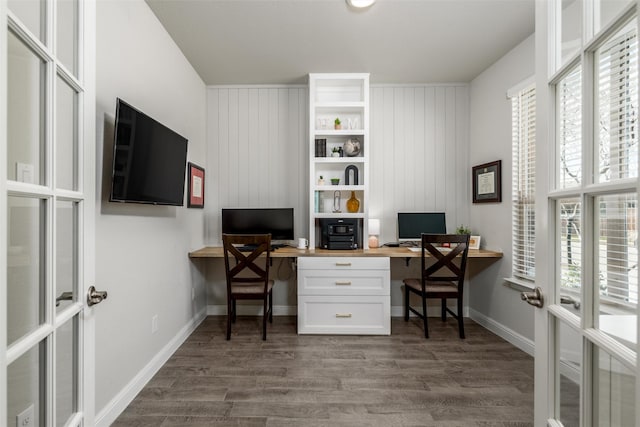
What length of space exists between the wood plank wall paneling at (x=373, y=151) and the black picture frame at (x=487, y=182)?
7.4 inches

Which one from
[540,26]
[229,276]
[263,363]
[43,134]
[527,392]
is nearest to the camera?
[43,134]

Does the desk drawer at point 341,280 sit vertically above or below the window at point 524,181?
below

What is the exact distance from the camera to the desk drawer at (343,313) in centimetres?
283

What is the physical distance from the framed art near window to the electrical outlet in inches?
89.0

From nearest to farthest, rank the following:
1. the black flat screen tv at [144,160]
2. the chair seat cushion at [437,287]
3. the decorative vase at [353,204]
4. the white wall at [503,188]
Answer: the black flat screen tv at [144,160]
the white wall at [503,188]
the chair seat cushion at [437,287]
the decorative vase at [353,204]

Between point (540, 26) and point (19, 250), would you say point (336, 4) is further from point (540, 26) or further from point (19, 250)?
point (19, 250)

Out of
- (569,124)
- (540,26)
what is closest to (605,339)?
(569,124)

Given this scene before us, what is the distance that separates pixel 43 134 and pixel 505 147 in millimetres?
3238

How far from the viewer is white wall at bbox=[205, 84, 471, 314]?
11.2ft

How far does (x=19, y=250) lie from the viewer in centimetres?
72

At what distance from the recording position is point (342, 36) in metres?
2.49

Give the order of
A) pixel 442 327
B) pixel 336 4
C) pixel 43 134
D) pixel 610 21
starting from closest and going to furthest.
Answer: pixel 610 21 → pixel 43 134 → pixel 336 4 → pixel 442 327

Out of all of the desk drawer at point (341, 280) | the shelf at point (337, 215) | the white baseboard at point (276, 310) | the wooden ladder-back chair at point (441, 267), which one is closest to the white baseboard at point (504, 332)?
the white baseboard at point (276, 310)

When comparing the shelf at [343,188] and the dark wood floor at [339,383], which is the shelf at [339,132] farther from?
the dark wood floor at [339,383]
